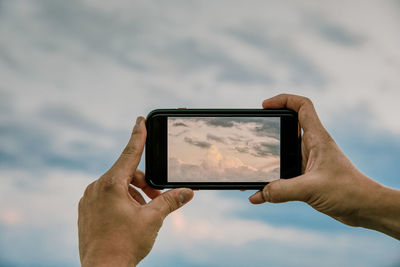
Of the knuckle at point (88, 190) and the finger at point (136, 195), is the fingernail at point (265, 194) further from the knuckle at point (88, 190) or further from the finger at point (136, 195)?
the knuckle at point (88, 190)

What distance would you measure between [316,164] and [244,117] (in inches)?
40.3

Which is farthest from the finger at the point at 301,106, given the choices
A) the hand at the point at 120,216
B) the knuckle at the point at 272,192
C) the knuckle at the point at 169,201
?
the knuckle at the point at 169,201

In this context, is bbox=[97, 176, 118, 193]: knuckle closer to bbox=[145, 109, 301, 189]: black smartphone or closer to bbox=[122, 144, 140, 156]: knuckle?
bbox=[122, 144, 140, 156]: knuckle

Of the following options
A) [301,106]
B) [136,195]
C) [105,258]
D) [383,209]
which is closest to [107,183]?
[136,195]

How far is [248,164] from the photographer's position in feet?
14.3

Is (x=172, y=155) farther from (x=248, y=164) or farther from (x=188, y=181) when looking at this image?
(x=248, y=164)

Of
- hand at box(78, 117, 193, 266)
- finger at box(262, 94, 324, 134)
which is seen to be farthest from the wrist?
finger at box(262, 94, 324, 134)

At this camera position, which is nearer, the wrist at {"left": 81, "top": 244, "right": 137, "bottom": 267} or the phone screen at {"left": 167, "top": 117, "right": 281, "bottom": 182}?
the wrist at {"left": 81, "top": 244, "right": 137, "bottom": 267}

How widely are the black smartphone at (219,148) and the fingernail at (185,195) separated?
0.13 meters

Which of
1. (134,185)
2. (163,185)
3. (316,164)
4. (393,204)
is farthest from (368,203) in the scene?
(134,185)

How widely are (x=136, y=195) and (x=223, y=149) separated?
122 centimetres

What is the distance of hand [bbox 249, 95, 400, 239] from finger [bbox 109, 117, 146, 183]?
4.84ft

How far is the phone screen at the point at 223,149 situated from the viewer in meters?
4.35

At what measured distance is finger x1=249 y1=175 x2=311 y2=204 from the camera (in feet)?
13.6
